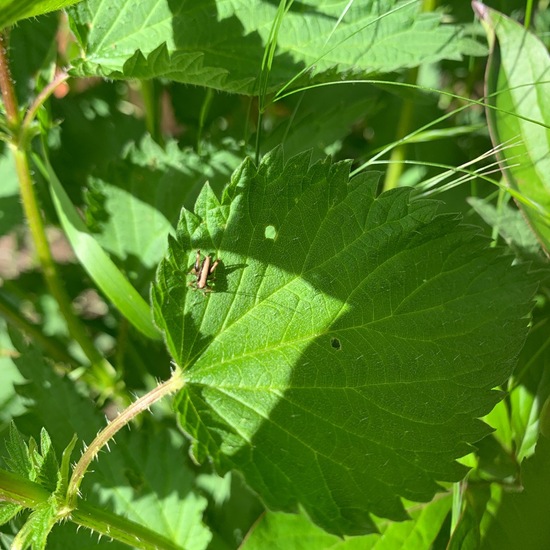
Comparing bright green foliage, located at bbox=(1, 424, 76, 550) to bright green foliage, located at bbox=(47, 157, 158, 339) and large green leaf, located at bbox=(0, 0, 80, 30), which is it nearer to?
bright green foliage, located at bbox=(47, 157, 158, 339)

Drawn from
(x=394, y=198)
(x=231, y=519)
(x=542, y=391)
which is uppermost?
(x=394, y=198)

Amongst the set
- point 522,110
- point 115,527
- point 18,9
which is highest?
point 18,9

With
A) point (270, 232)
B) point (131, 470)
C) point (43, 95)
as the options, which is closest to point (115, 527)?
point (131, 470)

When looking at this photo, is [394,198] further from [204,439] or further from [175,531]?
[175,531]

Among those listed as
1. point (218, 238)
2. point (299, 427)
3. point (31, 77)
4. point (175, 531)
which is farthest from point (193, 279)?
point (31, 77)

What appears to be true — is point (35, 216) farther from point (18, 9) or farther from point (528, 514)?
point (528, 514)

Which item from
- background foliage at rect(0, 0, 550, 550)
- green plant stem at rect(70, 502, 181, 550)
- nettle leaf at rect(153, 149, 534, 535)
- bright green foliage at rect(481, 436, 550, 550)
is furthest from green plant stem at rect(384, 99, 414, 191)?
green plant stem at rect(70, 502, 181, 550)

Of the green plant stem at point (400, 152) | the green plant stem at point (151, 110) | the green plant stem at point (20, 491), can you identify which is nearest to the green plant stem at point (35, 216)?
the green plant stem at point (151, 110)
